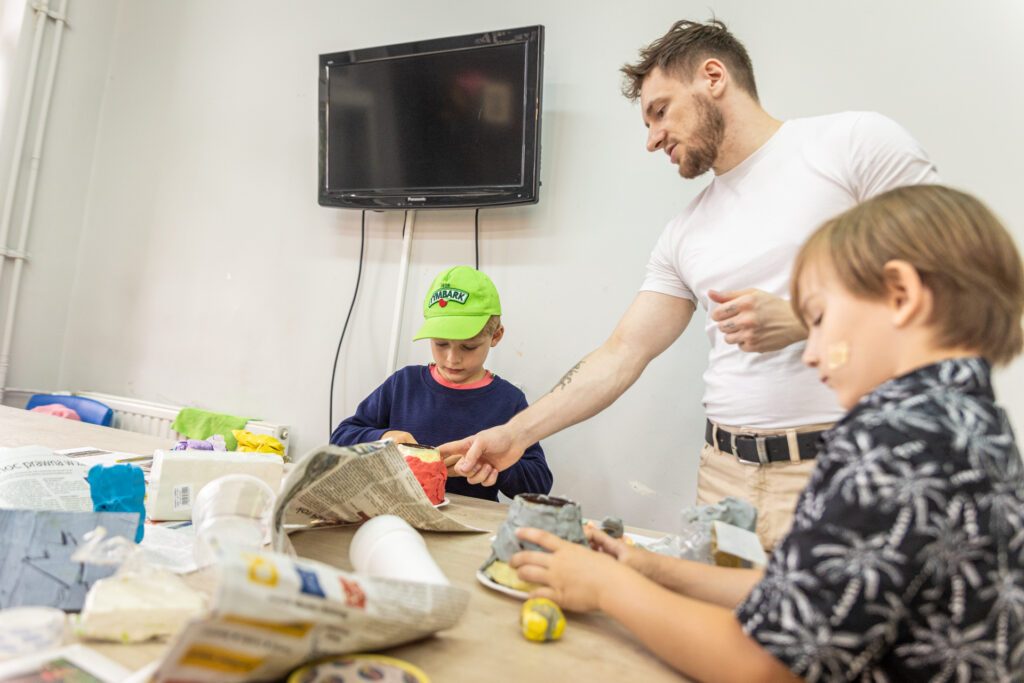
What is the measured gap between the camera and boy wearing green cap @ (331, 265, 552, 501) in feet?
5.38

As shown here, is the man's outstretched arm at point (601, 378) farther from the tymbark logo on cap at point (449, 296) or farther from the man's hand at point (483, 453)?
the tymbark logo on cap at point (449, 296)

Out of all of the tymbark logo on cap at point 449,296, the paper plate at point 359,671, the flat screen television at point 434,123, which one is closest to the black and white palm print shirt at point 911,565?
the paper plate at point 359,671

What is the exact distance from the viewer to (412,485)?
85cm

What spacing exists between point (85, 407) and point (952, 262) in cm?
274

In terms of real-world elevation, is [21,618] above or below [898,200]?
below

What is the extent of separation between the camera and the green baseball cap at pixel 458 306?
164 cm

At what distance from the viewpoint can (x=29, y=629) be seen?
53 cm

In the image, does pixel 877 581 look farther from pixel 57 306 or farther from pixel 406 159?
pixel 57 306

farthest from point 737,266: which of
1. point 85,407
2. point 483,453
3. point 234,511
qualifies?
point 85,407

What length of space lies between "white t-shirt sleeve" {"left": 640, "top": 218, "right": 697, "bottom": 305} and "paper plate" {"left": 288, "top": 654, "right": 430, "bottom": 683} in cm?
115

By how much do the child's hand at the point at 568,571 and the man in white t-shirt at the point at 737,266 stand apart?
513 mm

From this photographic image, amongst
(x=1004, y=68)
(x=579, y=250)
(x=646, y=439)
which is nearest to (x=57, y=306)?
(x=579, y=250)

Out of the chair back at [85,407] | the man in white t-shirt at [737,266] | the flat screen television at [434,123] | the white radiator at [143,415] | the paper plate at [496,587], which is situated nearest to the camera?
the paper plate at [496,587]

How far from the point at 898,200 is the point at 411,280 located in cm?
187
